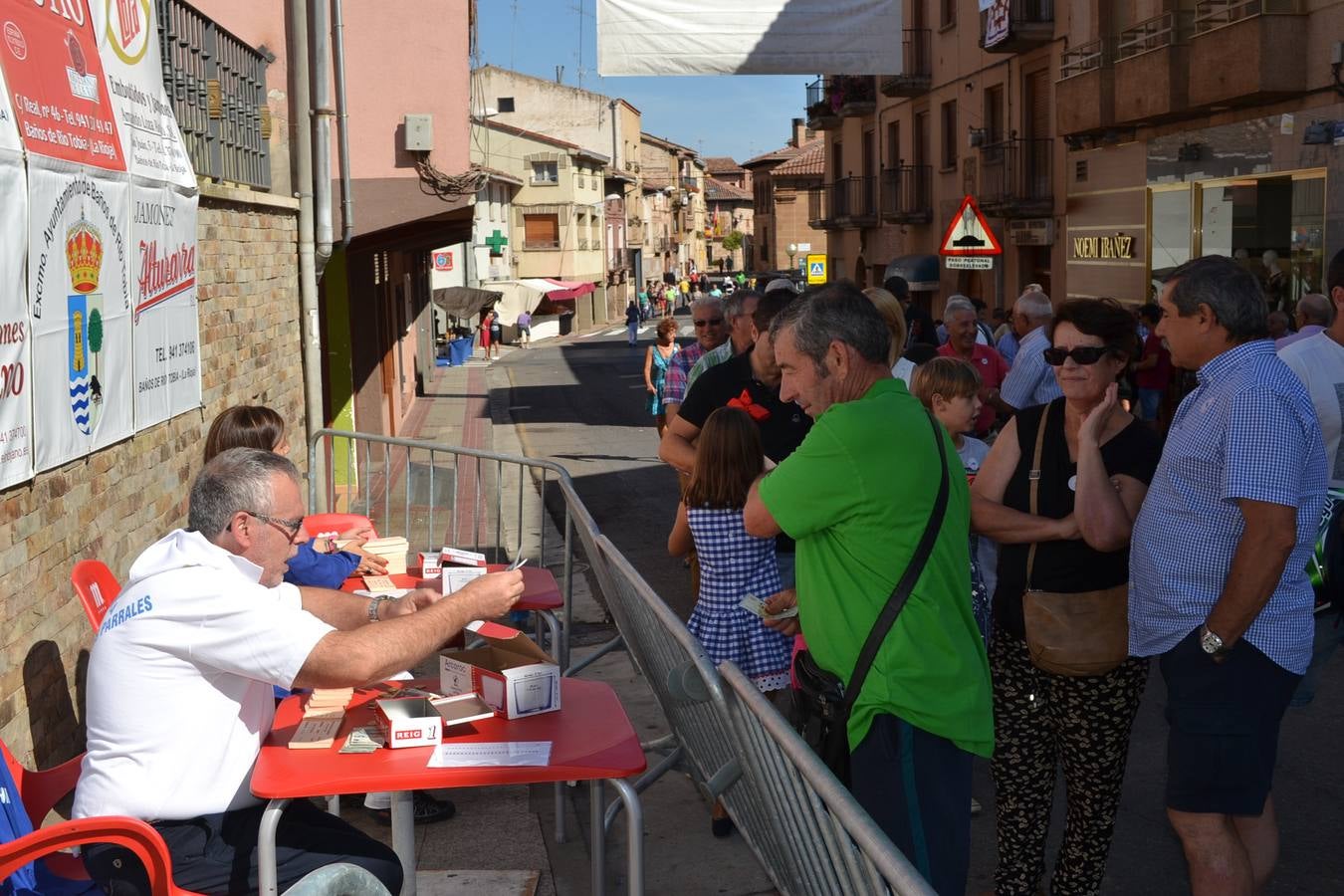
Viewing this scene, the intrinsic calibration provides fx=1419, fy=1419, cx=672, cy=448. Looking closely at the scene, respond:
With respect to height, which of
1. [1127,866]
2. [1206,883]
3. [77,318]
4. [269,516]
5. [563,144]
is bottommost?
[1127,866]

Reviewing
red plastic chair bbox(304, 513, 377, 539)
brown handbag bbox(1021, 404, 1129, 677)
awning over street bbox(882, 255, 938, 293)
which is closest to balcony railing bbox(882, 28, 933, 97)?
awning over street bbox(882, 255, 938, 293)

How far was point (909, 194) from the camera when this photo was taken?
31.9 metres

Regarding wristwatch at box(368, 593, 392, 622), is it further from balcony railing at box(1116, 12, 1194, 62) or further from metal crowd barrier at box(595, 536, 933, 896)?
balcony railing at box(1116, 12, 1194, 62)

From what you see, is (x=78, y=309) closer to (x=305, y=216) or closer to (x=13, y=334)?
(x=13, y=334)

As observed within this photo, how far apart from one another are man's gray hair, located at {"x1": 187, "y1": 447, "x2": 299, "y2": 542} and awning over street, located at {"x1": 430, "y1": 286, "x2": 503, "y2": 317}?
40.5m

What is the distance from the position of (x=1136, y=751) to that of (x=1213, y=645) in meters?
2.67

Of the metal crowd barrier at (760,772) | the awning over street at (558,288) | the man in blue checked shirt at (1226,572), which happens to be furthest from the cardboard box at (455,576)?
the awning over street at (558,288)

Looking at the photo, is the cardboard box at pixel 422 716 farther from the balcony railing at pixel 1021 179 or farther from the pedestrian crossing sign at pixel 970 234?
the balcony railing at pixel 1021 179

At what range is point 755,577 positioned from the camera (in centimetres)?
498

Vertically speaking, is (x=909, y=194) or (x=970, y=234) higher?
(x=909, y=194)

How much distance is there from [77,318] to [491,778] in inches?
107

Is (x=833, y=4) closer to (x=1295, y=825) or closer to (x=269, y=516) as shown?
(x=1295, y=825)

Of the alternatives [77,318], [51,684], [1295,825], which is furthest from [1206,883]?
[77,318]

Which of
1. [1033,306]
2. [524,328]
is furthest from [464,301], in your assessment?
[1033,306]
